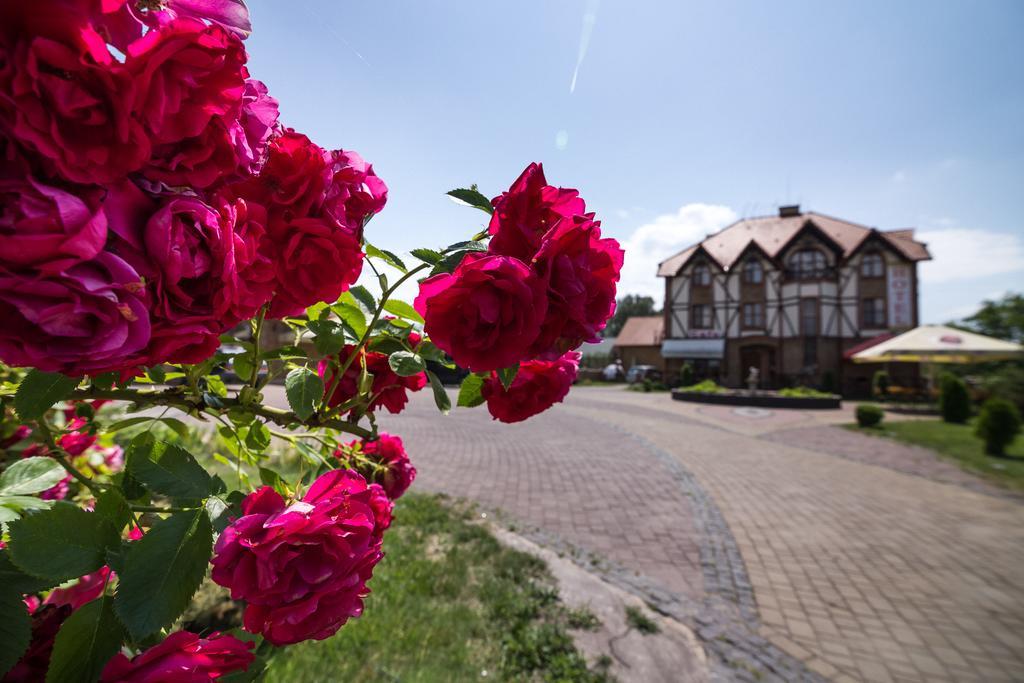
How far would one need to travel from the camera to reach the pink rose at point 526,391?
3.99ft

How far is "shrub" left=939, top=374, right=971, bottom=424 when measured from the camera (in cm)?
1656

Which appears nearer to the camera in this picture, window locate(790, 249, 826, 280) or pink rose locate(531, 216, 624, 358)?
pink rose locate(531, 216, 624, 358)

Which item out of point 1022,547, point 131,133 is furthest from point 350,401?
point 1022,547

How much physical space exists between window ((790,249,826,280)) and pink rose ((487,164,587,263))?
3347cm

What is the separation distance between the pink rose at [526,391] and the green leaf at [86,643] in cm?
75

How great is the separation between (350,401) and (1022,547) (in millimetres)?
8302

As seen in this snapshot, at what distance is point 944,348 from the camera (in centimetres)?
1920

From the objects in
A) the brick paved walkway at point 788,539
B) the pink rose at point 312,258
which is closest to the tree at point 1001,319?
the brick paved walkway at point 788,539

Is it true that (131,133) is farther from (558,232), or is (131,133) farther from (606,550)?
(606,550)

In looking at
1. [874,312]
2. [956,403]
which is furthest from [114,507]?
[874,312]

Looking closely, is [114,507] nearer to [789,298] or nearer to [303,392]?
[303,392]

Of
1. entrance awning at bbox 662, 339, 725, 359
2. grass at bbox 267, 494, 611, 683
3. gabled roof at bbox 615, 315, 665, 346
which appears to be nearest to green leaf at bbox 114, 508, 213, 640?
grass at bbox 267, 494, 611, 683

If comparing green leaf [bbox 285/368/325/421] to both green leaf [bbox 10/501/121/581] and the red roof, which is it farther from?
the red roof

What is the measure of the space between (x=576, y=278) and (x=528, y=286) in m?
0.08
